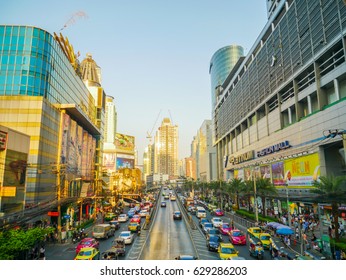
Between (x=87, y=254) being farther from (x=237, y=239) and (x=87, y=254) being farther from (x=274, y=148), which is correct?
(x=274, y=148)

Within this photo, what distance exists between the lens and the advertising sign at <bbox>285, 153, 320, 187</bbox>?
46.1m

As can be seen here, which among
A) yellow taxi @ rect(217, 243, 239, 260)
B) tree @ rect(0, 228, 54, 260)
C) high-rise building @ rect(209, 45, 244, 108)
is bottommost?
yellow taxi @ rect(217, 243, 239, 260)

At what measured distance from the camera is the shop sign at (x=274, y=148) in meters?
56.6

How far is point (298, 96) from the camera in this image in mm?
53750

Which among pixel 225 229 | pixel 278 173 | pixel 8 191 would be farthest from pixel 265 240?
pixel 278 173

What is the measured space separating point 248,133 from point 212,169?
9833 cm

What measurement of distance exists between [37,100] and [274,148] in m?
51.1

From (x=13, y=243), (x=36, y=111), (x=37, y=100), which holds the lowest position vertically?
(x=13, y=243)

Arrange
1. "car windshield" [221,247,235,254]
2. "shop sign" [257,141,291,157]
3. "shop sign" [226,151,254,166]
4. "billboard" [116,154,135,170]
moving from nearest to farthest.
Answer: "car windshield" [221,247,235,254], "shop sign" [257,141,291,157], "shop sign" [226,151,254,166], "billboard" [116,154,135,170]

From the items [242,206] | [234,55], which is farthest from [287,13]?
[234,55]

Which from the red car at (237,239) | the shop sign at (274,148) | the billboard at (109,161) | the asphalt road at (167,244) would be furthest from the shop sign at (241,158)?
the billboard at (109,161)

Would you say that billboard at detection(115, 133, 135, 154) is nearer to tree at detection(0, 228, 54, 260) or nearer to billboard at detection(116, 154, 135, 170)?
billboard at detection(116, 154, 135, 170)

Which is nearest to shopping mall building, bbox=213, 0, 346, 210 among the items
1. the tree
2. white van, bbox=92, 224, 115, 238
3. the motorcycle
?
the motorcycle

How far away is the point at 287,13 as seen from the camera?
56.3 metres
